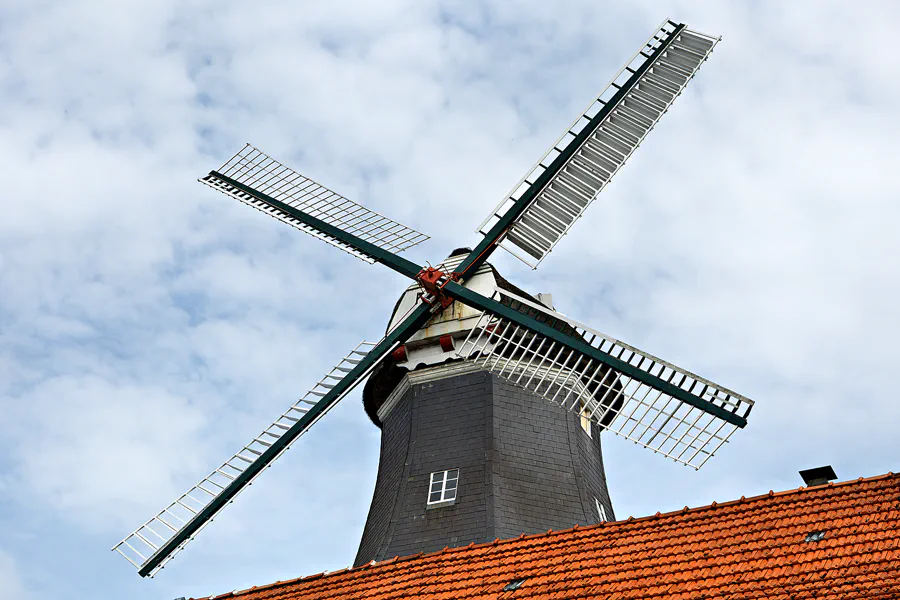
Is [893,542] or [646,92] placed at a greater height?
[646,92]

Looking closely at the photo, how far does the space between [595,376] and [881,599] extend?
8.01 metres

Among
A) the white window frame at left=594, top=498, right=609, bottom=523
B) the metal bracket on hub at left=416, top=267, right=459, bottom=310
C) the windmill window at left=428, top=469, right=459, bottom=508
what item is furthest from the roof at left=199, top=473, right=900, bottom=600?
the metal bracket on hub at left=416, top=267, right=459, bottom=310

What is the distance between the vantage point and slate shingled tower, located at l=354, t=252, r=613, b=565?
14477 mm

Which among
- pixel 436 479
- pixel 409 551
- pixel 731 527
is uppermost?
pixel 436 479

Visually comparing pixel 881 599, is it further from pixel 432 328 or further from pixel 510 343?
pixel 432 328

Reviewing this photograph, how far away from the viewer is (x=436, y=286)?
52.7 ft

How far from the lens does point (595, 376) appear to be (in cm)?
1545

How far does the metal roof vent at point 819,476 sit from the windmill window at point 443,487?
18.1 feet

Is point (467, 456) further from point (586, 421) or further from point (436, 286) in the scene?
point (436, 286)

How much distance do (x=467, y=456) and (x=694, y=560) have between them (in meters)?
6.27

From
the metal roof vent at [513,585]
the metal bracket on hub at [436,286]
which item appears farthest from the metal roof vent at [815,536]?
the metal bracket on hub at [436,286]

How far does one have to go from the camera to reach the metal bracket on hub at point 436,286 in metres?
16.1

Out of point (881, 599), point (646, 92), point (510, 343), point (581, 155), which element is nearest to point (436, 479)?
point (510, 343)

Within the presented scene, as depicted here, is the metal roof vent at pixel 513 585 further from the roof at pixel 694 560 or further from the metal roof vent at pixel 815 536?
the metal roof vent at pixel 815 536
